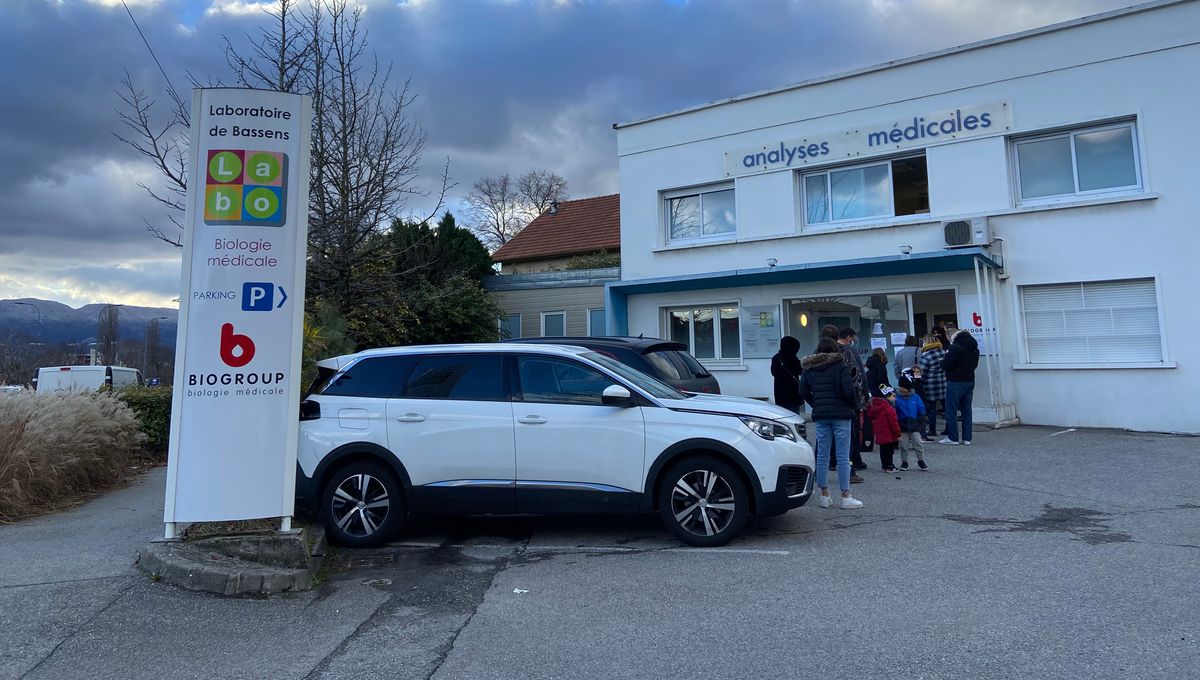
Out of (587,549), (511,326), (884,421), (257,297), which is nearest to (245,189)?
(257,297)

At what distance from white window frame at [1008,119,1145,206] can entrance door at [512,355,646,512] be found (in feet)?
36.6

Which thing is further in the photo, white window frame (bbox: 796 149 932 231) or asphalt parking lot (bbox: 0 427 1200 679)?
white window frame (bbox: 796 149 932 231)

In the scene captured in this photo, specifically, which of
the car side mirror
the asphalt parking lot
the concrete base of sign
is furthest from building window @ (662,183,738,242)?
the concrete base of sign

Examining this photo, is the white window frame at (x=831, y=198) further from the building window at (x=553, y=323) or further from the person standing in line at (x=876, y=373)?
the building window at (x=553, y=323)

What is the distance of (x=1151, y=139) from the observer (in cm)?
1269

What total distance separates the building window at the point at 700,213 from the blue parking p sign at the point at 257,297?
1258cm

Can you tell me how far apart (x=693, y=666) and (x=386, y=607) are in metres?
2.27

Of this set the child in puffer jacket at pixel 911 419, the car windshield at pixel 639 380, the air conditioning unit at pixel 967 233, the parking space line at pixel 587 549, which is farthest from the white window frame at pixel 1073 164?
the parking space line at pixel 587 549

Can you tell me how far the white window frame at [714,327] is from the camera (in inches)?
659

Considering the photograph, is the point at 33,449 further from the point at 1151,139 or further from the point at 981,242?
the point at 1151,139

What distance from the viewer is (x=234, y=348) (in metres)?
5.92

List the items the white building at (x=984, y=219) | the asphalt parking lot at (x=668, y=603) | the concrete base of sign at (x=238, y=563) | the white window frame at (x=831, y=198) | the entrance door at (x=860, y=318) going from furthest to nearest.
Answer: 1. the white window frame at (x=831, y=198)
2. the entrance door at (x=860, y=318)
3. the white building at (x=984, y=219)
4. the concrete base of sign at (x=238, y=563)
5. the asphalt parking lot at (x=668, y=603)

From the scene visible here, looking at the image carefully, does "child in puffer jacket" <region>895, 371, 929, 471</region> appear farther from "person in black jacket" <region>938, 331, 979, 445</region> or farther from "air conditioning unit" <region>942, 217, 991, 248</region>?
"air conditioning unit" <region>942, 217, 991, 248</region>

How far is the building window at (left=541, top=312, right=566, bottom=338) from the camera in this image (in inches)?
838
